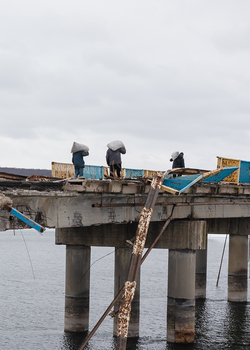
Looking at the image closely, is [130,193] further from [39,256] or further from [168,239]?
[39,256]

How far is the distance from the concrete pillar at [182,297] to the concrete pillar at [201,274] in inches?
558

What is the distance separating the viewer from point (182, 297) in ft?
78.5

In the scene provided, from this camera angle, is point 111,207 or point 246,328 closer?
point 111,207

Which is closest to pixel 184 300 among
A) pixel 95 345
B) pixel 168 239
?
pixel 168 239

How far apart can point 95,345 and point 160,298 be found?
16010mm

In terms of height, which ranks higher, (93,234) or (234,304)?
(93,234)

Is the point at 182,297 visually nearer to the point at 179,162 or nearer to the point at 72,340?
the point at 72,340

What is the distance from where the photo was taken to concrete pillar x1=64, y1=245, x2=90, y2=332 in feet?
86.1

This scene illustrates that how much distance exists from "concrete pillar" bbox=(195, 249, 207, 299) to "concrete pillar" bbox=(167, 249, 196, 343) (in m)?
14.2

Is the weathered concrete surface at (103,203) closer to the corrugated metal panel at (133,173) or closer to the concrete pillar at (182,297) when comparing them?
the concrete pillar at (182,297)

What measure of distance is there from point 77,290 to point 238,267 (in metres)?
15.1

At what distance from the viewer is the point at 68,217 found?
17.7 metres

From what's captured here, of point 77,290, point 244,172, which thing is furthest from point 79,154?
point 244,172

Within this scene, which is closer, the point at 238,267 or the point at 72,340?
the point at 72,340
